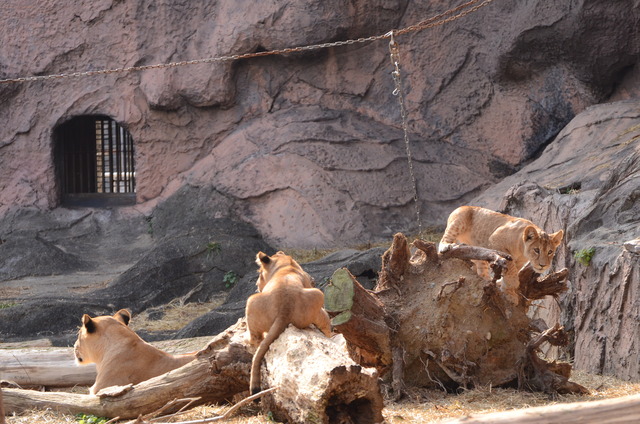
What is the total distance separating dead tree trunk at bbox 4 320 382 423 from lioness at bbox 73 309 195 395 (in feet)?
1.54

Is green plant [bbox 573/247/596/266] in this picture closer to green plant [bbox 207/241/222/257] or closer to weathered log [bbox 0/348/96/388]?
weathered log [bbox 0/348/96/388]

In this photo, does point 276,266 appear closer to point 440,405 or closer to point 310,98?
point 440,405

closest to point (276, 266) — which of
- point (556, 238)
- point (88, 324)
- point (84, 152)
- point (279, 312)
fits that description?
point (279, 312)

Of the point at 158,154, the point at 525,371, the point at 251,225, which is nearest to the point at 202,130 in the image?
the point at 158,154

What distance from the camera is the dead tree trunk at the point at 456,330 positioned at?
592 cm

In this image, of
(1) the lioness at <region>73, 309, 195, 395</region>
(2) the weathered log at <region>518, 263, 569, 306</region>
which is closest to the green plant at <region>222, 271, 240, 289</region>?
(1) the lioness at <region>73, 309, 195, 395</region>

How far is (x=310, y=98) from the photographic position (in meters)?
14.1

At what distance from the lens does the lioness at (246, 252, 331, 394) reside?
5031mm

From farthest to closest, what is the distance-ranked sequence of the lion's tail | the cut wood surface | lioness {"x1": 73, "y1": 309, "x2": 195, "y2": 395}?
lioness {"x1": 73, "y1": 309, "x2": 195, "y2": 395} < the lion's tail < the cut wood surface

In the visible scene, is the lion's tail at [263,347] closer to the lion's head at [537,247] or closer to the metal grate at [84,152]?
the lion's head at [537,247]

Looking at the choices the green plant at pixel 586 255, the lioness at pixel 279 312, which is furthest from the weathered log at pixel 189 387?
the green plant at pixel 586 255

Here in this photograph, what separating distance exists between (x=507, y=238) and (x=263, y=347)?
285cm

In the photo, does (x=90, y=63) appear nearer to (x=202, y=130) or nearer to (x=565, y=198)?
(x=202, y=130)

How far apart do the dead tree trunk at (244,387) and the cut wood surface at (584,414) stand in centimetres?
154
